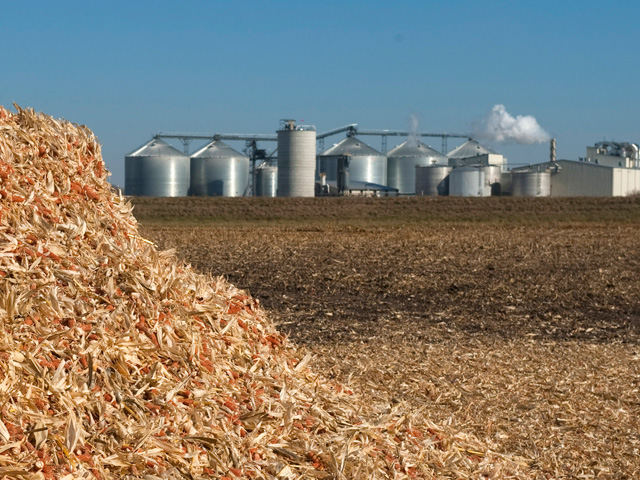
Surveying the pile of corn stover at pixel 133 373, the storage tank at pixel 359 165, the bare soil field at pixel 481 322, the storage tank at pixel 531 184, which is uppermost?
the storage tank at pixel 359 165

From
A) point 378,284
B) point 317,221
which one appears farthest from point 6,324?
point 317,221

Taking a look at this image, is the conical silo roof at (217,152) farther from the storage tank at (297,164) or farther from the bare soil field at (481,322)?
the bare soil field at (481,322)

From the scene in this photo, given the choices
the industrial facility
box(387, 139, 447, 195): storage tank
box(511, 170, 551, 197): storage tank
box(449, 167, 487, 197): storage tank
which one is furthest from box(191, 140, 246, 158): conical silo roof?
box(511, 170, 551, 197): storage tank

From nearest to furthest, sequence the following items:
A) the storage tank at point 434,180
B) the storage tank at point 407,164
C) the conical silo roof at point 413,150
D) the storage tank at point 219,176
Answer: the storage tank at point 434,180
the storage tank at point 219,176
the storage tank at point 407,164
the conical silo roof at point 413,150

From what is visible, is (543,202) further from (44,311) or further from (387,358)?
(44,311)

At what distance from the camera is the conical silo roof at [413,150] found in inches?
2955

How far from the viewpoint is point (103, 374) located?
423 cm

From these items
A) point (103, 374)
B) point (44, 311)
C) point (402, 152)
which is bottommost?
point (103, 374)

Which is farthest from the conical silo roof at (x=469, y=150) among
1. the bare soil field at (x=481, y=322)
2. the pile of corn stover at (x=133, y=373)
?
the pile of corn stover at (x=133, y=373)

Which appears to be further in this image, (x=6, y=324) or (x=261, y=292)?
(x=261, y=292)

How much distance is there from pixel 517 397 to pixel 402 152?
230ft

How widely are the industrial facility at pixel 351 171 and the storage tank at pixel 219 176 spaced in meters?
0.08

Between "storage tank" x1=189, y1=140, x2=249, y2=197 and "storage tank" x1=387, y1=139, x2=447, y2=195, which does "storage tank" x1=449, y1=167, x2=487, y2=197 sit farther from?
"storage tank" x1=189, y1=140, x2=249, y2=197

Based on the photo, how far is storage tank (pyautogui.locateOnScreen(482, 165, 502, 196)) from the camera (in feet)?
207
